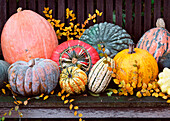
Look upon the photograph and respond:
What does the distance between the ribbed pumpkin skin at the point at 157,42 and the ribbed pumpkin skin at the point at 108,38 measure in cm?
25

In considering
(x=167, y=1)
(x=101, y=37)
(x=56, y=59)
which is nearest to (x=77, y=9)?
(x=101, y=37)

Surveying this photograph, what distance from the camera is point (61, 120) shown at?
2004 mm

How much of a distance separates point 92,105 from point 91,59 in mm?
644

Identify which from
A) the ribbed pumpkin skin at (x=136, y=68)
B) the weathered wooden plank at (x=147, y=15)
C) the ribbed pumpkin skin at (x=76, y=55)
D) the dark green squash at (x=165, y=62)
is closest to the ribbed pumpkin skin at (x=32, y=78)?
the ribbed pumpkin skin at (x=76, y=55)

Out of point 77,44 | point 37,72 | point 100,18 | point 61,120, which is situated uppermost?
point 100,18

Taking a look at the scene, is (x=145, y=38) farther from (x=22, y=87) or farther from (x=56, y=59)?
(x=22, y=87)

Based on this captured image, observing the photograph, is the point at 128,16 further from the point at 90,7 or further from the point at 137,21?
the point at 90,7

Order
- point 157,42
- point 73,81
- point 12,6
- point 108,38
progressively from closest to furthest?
point 73,81 < point 157,42 < point 108,38 < point 12,6

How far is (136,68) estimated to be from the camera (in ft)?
5.25

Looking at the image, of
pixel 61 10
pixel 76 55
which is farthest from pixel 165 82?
pixel 61 10

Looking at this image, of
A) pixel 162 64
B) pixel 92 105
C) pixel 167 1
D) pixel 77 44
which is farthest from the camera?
pixel 167 1

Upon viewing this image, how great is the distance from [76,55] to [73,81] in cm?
Answer: 48

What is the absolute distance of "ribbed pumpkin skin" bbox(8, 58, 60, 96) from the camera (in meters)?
1.51

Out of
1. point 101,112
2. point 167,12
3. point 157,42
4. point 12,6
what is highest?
point 12,6
